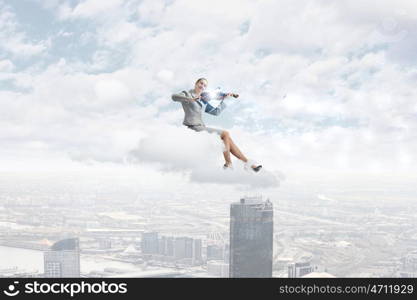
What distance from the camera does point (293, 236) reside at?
29.5 metres

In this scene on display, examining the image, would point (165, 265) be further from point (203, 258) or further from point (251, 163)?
point (251, 163)

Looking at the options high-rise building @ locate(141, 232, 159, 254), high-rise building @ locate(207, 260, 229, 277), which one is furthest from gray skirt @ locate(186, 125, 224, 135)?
high-rise building @ locate(141, 232, 159, 254)

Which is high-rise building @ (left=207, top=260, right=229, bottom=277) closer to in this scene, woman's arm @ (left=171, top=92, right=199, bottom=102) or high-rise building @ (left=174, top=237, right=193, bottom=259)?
high-rise building @ (left=174, top=237, right=193, bottom=259)

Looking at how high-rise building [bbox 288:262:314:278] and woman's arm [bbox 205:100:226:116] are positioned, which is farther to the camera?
high-rise building [bbox 288:262:314:278]

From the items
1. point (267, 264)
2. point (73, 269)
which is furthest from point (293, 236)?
point (73, 269)

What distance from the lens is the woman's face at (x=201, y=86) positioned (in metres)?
5.38

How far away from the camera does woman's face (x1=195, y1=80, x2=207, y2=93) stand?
538 centimetres

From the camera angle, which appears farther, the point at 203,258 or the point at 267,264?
the point at 203,258

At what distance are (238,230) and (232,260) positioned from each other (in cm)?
152

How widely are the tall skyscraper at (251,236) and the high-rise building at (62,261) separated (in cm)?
951

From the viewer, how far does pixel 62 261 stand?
3050cm

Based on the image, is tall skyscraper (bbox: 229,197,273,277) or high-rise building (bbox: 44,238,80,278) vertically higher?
tall skyscraper (bbox: 229,197,273,277)

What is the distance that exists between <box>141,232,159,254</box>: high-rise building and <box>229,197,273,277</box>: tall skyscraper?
21.0 ft

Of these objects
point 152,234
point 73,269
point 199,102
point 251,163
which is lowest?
point 73,269
